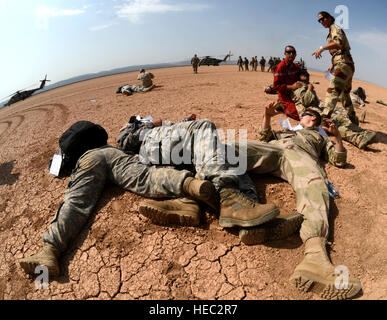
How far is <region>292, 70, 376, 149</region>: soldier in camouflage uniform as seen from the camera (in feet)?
11.0

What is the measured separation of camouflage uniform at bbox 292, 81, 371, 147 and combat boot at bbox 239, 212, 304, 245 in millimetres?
2388

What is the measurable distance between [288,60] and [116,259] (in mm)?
4235

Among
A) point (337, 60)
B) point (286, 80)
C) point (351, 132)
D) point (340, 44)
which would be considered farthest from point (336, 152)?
point (286, 80)

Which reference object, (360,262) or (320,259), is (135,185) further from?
(360,262)

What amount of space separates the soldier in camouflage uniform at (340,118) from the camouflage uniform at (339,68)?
1.07ft

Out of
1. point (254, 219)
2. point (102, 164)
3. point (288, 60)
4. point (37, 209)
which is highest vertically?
point (288, 60)

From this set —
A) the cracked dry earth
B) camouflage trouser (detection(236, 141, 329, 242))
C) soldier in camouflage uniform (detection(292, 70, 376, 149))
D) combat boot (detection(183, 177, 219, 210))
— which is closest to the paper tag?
the cracked dry earth

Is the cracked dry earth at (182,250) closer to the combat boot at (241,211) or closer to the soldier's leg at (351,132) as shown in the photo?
the combat boot at (241,211)

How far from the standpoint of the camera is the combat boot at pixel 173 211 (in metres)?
2.02

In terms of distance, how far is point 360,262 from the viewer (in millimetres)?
1733

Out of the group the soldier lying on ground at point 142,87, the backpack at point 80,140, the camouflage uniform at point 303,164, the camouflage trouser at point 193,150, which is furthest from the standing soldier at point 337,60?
the soldier lying on ground at point 142,87

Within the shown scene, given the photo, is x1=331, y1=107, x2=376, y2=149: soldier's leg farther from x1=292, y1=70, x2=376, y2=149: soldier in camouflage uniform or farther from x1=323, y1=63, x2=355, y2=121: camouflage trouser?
x1=323, y1=63, x2=355, y2=121: camouflage trouser

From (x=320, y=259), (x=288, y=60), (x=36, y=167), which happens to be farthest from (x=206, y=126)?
(x=36, y=167)
